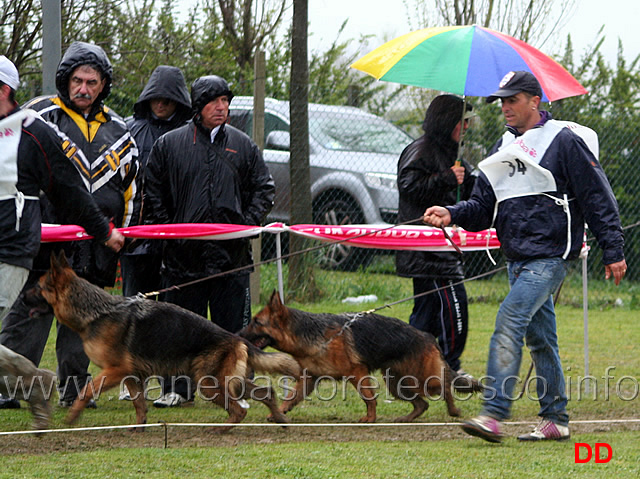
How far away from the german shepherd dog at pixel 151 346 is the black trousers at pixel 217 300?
74 cm

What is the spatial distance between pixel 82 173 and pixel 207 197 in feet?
2.68

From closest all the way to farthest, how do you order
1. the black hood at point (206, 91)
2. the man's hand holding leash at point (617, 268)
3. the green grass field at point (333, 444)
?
1. the green grass field at point (333, 444)
2. the man's hand holding leash at point (617, 268)
3. the black hood at point (206, 91)

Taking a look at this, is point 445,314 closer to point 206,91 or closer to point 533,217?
point 533,217

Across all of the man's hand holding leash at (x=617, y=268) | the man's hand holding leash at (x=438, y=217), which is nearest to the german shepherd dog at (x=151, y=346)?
the man's hand holding leash at (x=438, y=217)

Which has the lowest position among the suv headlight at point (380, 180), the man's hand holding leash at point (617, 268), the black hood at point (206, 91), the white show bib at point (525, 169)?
the man's hand holding leash at point (617, 268)

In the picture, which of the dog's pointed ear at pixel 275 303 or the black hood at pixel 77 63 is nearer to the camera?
the dog's pointed ear at pixel 275 303

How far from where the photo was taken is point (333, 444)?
194 inches

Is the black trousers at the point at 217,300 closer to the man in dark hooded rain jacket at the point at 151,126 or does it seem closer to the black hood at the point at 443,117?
the man in dark hooded rain jacket at the point at 151,126

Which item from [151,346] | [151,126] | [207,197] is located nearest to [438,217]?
[207,197]

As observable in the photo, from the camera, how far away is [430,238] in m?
Answer: 6.39

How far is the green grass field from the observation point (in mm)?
4238

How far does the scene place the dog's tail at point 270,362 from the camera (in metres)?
5.36

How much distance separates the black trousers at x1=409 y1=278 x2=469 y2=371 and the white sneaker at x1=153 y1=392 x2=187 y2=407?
1765mm

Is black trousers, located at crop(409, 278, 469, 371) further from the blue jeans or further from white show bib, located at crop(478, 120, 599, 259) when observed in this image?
white show bib, located at crop(478, 120, 599, 259)
